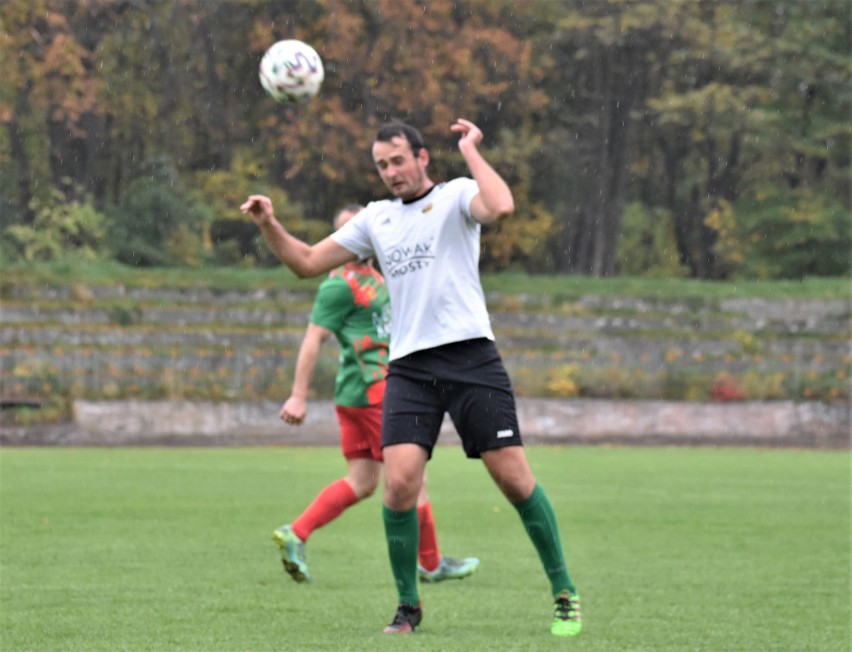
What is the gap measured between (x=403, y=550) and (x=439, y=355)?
0.88 metres

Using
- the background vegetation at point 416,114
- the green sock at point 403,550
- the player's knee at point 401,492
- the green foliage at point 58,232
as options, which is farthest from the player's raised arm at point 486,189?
the background vegetation at point 416,114

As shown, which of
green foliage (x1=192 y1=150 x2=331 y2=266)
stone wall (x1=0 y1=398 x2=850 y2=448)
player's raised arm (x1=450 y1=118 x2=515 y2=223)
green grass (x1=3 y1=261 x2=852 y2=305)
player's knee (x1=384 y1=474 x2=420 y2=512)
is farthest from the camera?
green foliage (x1=192 y1=150 x2=331 y2=266)

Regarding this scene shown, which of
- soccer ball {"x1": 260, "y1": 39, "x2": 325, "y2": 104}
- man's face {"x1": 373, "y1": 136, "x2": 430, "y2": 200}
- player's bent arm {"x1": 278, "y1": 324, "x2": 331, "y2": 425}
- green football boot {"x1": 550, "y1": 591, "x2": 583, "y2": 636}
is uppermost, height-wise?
soccer ball {"x1": 260, "y1": 39, "x2": 325, "y2": 104}

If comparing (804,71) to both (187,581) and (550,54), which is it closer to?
(550,54)

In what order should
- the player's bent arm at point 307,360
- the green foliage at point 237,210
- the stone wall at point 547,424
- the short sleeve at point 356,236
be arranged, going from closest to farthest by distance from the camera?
the short sleeve at point 356,236, the player's bent arm at point 307,360, the stone wall at point 547,424, the green foliage at point 237,210

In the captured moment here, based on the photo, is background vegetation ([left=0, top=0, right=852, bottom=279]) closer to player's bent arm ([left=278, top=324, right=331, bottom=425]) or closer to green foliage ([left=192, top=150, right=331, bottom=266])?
green foliage ([left=192, top=150, right=331, bottom=266])

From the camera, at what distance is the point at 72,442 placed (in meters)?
27.1

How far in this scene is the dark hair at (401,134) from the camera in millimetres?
Result: 7102

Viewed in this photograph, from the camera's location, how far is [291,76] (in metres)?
8.62

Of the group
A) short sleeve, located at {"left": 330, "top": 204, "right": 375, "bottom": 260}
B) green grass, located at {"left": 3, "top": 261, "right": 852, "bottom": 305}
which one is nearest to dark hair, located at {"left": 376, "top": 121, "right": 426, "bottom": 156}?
short sleeve, located at {"left": 330, "top": 204, "right": 375, "bottom": 260}

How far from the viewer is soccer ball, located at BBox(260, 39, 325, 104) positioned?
8617mm

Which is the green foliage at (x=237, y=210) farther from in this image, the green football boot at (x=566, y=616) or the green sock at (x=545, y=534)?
the green football boot at (x=566, y=616)

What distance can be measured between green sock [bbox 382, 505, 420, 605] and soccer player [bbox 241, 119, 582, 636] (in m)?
0.06

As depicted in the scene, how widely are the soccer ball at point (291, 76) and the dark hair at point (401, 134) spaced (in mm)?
1513
